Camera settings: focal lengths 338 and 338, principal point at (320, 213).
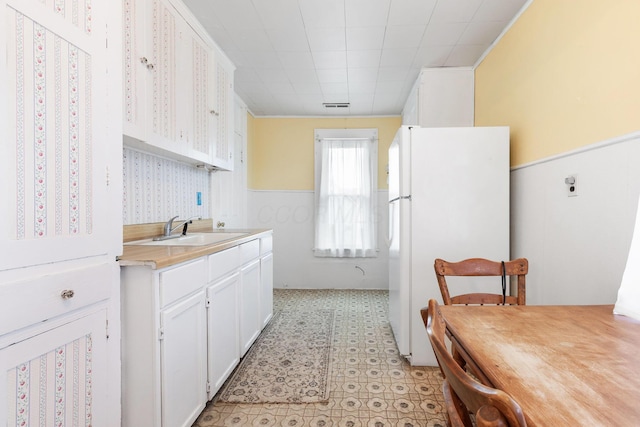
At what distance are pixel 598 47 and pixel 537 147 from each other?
0.63m

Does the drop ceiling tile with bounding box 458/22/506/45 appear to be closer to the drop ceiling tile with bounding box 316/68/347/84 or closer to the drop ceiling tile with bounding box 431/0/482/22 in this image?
the drop ceiling tile with bounding box 431/0/482/22

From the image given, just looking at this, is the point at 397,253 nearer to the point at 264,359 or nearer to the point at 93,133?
the point at 264,359

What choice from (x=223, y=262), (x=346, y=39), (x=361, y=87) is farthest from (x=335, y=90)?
(x=223, y=262)

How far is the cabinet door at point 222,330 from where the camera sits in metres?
1.81

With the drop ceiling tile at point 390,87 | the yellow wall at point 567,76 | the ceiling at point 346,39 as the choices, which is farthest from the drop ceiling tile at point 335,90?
the yellow wall at point 567,76

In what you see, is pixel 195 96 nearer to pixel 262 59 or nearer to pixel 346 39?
pixel 262 59

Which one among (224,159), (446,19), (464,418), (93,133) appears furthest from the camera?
(224,159)

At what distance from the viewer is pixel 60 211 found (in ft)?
3.36

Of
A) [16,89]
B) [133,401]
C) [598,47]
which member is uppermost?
[598,47]

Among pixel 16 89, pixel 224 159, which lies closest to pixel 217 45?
pixel 224 159

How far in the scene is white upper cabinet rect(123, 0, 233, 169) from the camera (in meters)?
1.68

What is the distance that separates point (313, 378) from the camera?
215cm

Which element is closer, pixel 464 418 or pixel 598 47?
pixel 464 418

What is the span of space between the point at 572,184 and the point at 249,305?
7.00 ft
